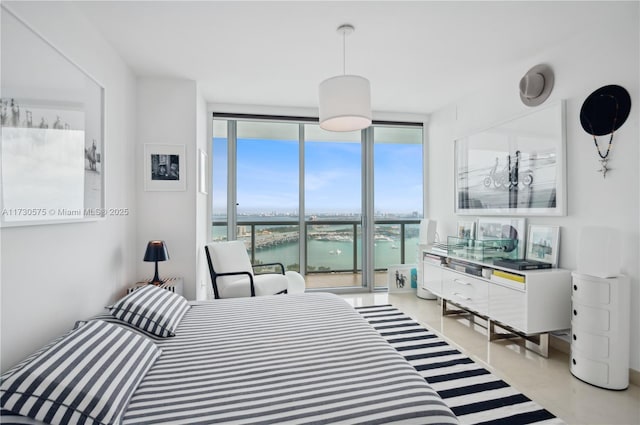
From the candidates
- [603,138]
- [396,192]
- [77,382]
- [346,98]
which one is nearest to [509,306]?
[603,138]

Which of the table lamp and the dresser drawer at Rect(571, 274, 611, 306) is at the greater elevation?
the table lamp

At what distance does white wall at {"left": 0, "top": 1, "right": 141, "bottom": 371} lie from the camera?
1613mm

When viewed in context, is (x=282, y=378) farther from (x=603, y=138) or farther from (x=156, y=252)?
(x=603, y=138)

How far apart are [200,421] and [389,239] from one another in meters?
4.27

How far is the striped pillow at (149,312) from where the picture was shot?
188cm

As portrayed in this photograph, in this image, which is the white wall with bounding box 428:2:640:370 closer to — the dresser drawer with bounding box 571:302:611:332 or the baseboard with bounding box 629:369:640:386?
the baseboard with bounding box 629:369:640:386

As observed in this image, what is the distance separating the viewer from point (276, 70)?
3301 mm

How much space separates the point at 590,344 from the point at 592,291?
372mm

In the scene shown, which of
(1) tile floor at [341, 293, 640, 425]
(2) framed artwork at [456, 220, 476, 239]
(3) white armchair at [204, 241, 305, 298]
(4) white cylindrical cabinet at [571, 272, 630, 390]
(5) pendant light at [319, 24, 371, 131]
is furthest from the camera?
(2) framed artwork at [456, 220, 476, 239]

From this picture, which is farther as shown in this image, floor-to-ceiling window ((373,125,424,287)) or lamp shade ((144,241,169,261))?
floor-to-ceiling window ((373,125,424,287))

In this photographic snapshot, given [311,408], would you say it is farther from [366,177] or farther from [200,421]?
[366,177]

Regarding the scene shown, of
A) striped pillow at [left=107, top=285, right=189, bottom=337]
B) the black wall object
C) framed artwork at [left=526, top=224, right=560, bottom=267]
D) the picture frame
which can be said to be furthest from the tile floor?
striped pillow at [left=107, top=285, right=189, bottom=337]

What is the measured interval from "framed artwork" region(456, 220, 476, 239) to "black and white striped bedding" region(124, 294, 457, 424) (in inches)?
95.7

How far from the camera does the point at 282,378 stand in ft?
4.51
